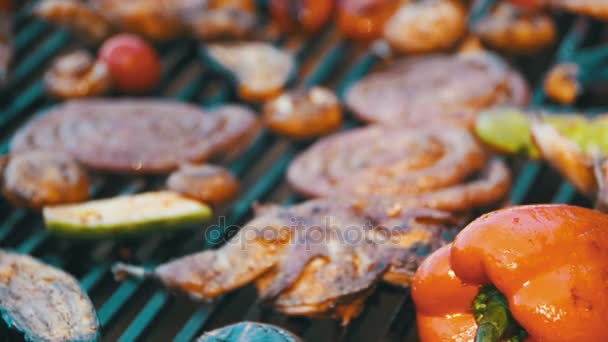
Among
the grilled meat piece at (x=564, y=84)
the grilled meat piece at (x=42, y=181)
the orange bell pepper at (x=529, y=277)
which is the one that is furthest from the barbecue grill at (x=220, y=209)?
the orange bell pepper at (x=529, y=277)

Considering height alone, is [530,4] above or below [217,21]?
below

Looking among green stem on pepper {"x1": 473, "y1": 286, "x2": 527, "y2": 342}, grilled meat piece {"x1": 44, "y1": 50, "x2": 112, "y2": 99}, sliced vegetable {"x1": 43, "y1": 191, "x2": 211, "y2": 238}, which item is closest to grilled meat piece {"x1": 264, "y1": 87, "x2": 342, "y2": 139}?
sliced vegetable {"x1": 43, "y1": 191, "x2": 211, "y2": 238}

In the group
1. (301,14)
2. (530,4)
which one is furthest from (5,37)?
(530,4)

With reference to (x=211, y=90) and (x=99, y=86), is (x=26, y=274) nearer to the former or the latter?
(x=99, y=86)

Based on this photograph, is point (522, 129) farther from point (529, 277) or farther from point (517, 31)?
point (529, 277)

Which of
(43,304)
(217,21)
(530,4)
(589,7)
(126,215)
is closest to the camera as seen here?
(43,304)

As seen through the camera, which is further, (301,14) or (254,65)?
(301,14)

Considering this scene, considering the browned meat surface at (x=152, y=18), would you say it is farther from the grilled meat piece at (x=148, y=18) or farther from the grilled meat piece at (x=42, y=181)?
the grilled meat piece at (x=42, y=181)
